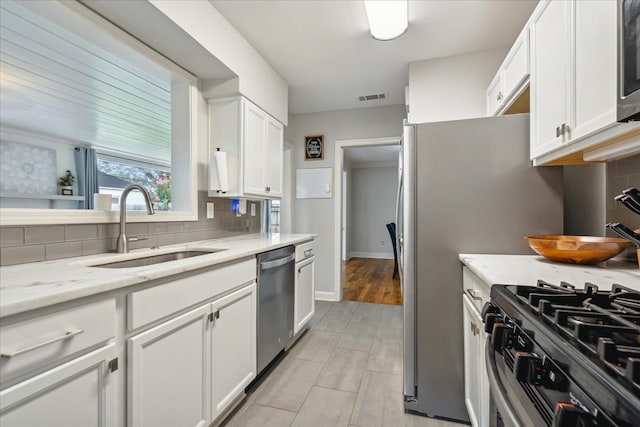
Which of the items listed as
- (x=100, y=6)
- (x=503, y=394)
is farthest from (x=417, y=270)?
(x=100, y=6)

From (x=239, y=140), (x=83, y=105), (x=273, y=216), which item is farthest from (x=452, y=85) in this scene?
(x=83, y=105)

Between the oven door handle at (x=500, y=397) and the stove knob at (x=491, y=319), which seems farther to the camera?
the stove knob at (x=491, y=319)

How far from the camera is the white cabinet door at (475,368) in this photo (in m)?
1.16

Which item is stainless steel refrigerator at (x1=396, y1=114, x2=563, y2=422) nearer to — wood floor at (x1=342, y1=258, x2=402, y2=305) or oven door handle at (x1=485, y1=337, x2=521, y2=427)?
oven door handle at (x1=485, y1=337, x2=521, y2=427)

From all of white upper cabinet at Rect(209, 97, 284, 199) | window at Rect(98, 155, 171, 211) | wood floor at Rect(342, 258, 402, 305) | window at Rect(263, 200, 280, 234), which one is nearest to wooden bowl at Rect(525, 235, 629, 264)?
white upper cabinet at Rect(209, 97, 284, 199)

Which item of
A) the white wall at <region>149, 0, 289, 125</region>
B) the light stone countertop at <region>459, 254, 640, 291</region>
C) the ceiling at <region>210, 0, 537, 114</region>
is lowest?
the light stone countertop at <region>459, 254, 640, 291</region>

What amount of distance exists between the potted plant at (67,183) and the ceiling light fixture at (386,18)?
15.2 feet

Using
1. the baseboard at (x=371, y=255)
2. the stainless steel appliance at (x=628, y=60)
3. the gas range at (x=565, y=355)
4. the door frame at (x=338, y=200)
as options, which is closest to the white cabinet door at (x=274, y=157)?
the door frame at (x=338, y=200)

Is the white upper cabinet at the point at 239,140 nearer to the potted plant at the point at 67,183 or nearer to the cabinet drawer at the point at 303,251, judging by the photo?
the cabinet drawer at the point at 303,251

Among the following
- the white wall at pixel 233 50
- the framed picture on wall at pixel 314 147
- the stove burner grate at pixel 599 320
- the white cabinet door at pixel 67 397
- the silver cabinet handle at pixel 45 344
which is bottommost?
the white cabinet door at pixel 67 397

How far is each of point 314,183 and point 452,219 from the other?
2420 mm

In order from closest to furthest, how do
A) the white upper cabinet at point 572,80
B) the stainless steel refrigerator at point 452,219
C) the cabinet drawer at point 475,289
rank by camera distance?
the white upper cabinet at point 572,80, the cabinet drawer at point 475,289, the stainless steel refrigerator at point 452,219

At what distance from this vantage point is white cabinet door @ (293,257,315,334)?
94.7 inches

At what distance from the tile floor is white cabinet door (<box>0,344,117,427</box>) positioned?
0.87 metres
